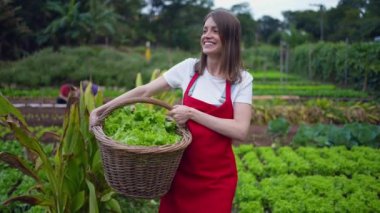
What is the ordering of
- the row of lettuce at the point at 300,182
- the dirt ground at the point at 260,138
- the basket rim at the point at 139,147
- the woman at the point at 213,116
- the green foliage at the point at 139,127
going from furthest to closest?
the dirt ground at the point at 260,138, the row of lettuce at the point at 300,182, the woman at the point at 213,116, the green foliage at the point at 139,127, the basket rim at the point at 139,147

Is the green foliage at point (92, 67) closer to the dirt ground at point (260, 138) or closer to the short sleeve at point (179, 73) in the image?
the dirt ground at point (260, 138)

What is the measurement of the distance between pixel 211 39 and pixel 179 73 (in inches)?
12.0

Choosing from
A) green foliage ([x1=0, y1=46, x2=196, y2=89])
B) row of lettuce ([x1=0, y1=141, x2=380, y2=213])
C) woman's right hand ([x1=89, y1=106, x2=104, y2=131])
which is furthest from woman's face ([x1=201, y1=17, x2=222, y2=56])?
green foliage ([x1=0, y1=46, x2=196, y2=89])

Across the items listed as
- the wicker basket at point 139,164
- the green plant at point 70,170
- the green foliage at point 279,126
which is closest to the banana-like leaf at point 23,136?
the green plant at point 70,170

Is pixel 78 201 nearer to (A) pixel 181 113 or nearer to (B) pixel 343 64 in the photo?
(A) pixel 181 113

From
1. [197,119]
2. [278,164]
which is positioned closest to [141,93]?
[197,119]

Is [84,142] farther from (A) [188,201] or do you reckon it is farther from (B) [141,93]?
(A) [188,201]

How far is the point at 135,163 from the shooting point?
1.54 metres

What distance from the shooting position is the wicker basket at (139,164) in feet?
4.97

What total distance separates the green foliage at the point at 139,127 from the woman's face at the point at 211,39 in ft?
1.39

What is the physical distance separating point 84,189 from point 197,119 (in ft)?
4.90

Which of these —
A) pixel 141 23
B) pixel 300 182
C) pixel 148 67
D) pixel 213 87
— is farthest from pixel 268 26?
pixel 213 87

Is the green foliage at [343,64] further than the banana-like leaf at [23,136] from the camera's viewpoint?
Yes

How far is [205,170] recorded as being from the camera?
1.87m
